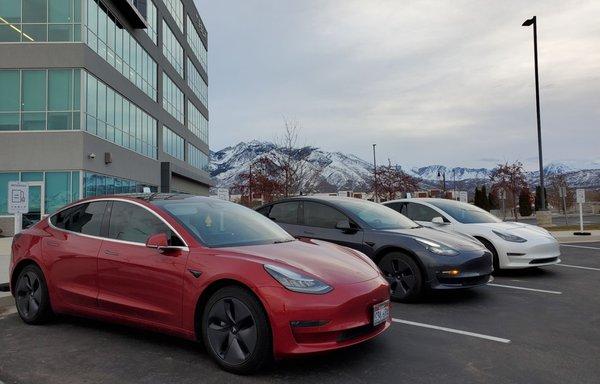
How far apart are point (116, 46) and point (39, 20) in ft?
14.5

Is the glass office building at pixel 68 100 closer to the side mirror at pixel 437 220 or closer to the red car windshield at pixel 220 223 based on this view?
the side mirror at pixel 437 220

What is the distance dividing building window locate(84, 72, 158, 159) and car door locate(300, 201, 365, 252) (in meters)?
18.4

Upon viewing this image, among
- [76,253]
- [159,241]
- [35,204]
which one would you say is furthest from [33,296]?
[35,204]

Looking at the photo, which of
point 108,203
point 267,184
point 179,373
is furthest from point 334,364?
point 267,184

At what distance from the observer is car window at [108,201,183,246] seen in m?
4.86

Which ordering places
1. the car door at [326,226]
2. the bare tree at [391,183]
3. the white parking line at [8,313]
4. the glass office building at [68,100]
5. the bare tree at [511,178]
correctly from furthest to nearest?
the bare tree at [391,183], the bare tree at [511,178], the glass office building at [68,100], the car door at [326,226], the white parking line at [8,313]

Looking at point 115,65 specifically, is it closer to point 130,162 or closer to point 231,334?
point 130,162

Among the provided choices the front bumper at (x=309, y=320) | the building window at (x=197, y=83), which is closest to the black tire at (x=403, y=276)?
the front bumper at (x=309, y=320)

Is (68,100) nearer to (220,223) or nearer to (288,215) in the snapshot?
(288,215)

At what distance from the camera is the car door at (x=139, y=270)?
4512 millimetres

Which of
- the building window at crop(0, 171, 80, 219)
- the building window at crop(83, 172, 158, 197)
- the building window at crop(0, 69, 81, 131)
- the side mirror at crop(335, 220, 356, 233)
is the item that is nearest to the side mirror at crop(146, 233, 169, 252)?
the side mirror at crop(335, 220, 356, 233)

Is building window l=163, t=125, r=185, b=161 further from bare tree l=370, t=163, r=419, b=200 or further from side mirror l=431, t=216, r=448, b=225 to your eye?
side mirror l=431, t=216, r=448, b=225

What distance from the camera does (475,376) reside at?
13.3 feet

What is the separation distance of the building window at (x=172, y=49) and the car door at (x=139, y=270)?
35812mm
